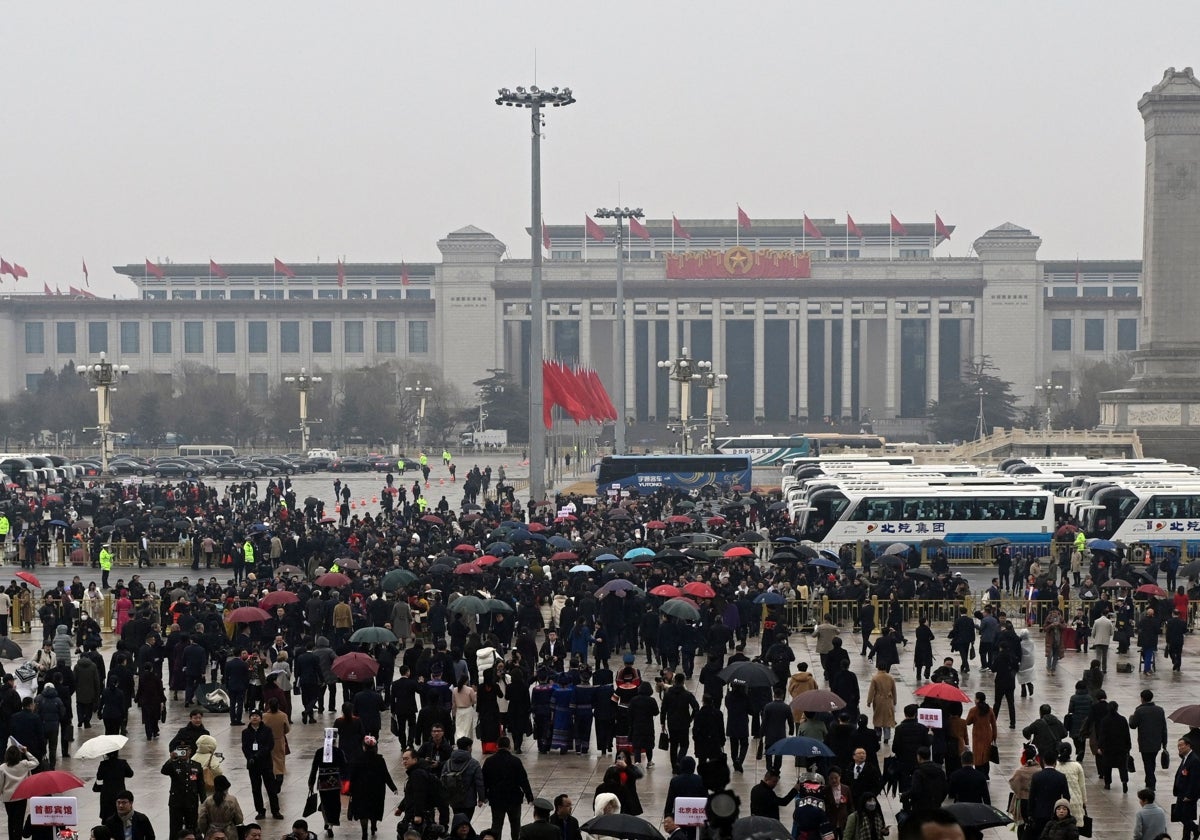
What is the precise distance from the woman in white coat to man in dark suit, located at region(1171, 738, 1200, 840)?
17.9 ft

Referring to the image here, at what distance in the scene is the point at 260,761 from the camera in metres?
14.2

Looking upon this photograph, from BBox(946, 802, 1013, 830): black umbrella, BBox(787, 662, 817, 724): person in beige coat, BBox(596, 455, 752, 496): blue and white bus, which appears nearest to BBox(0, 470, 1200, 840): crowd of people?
BBox(787, 662, 817, 724): person in beige coat

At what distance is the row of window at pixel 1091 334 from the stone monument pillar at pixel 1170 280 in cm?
6379

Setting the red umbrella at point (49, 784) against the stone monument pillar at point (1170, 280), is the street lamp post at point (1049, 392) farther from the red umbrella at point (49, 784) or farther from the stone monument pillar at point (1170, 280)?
the red umbrella at point (49, 784)

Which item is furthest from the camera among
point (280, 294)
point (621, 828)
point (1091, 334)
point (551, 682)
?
point (280, 294)

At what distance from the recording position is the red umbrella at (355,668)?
1625 cm

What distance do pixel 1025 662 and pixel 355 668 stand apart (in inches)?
308

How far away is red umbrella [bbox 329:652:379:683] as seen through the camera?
1625 cm

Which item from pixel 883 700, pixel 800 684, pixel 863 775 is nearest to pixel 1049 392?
pixel 883 700

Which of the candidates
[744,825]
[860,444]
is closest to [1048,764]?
[744,825]

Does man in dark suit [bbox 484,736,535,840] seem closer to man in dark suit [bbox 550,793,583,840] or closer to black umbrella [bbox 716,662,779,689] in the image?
man in dark suit [bbox 550,793,583,840]

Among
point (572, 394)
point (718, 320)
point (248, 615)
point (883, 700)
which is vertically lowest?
point (883, 700)

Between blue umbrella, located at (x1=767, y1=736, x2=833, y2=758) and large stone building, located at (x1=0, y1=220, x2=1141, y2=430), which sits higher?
large stone building, located at (x1=0, y1=220, x2=1141, y2=430)

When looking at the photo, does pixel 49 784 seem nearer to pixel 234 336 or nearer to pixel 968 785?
pixel 968 785
